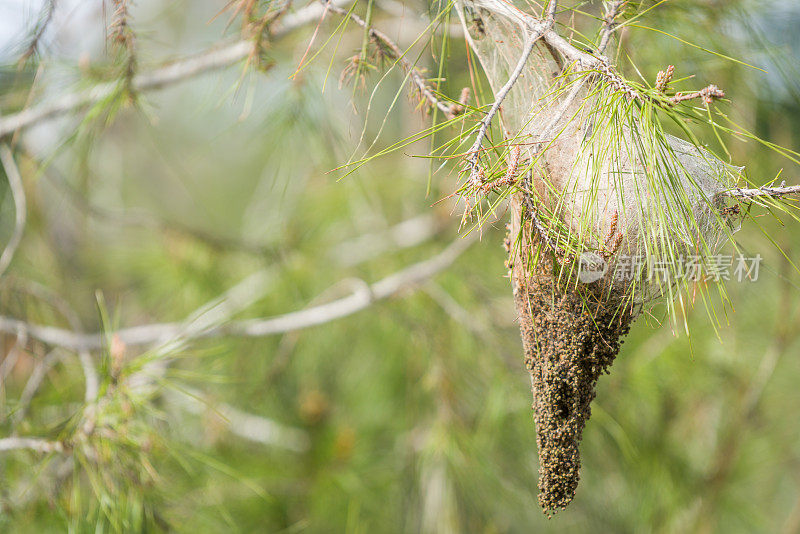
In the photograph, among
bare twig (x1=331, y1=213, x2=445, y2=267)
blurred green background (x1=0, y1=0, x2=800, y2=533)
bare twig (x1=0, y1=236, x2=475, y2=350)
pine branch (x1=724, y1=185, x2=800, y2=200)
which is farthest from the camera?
bare twig (x1=331, y1=213, x2=445, y2=267)

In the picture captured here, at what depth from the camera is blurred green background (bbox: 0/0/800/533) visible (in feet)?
2.96

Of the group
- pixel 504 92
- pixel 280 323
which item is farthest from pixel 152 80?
pixel 504 92

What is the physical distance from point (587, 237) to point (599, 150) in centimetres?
7

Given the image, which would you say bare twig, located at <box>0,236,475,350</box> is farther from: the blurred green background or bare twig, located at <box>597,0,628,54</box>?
bare twig, located at <box>597,0,628,54</box>

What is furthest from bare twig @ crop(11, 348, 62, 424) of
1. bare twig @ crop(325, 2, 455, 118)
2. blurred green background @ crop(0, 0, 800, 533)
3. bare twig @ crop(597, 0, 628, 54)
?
bare twig @ crop(597, 0, 628, 54)

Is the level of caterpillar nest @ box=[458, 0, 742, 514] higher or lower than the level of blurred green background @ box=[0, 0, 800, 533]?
higher

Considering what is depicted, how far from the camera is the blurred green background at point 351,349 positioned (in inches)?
35.6

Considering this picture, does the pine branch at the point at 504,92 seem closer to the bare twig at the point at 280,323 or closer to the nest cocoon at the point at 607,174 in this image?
the nest cocoon at the point at 607,174

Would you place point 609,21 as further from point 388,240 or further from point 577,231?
point 388,240

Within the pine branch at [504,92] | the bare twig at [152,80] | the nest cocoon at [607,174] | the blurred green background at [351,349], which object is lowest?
the blurred green background at [351,349]

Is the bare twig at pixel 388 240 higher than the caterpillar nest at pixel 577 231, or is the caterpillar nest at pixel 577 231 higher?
the caterpillar nest at pixel 577 231

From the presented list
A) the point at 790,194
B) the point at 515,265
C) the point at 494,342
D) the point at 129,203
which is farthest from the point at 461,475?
the point at 129,203

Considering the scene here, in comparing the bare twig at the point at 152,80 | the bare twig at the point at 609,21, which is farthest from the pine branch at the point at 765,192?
the bare twig at the point at 152,80

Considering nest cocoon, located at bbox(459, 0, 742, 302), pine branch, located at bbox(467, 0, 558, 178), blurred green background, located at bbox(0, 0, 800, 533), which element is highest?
pine branch, located at bbox(467, 0, 558, 178)
